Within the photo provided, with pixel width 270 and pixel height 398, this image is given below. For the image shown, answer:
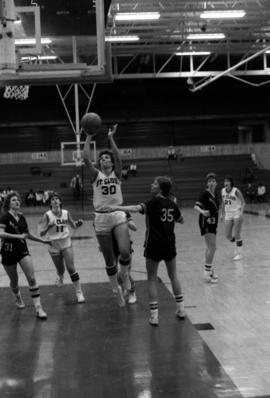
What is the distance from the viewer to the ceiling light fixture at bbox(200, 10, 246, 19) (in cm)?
1770

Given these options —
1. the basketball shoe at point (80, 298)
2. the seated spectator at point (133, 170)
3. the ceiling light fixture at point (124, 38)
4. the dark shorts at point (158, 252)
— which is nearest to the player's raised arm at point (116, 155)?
the dark shorts at point (158, 252)

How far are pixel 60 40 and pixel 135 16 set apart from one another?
365 inches

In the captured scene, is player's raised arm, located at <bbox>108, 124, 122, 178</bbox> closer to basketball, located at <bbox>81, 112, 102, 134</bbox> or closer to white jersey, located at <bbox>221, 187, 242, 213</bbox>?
basketball, located at <bbox>81, 112, 102, 134</bbox>

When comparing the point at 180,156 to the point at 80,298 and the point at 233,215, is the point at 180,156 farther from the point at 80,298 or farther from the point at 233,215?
the point at 80,298

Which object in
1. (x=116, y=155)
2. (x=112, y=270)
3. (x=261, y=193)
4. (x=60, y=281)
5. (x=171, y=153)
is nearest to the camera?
(x=116, y=155)

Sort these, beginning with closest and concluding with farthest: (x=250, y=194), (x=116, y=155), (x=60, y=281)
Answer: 1. (x=116, y=155)
2. (x=60, y=281)
3. (x=250, y=194)

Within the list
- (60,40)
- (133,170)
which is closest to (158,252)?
(60,40)

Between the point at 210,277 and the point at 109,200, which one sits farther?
the point at 210,277

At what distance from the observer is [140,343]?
5.27m

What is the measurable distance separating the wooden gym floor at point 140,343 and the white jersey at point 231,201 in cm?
173

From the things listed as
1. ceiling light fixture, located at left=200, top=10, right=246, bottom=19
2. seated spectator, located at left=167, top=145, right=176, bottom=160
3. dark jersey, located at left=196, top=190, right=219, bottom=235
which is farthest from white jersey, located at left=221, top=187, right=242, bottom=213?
seated spectator, located at left=167, top=145, right=176, bottom=160

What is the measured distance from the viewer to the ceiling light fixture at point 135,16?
57.8 feet

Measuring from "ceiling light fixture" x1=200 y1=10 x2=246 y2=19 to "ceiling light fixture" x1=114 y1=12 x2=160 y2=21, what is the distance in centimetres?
169

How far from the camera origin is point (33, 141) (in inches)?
A: 1371
